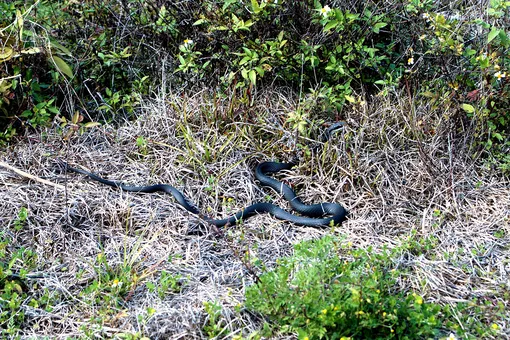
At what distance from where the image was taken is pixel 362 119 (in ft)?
16.9

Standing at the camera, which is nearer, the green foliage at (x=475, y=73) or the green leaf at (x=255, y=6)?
the green foliage at (x=475, y=73)

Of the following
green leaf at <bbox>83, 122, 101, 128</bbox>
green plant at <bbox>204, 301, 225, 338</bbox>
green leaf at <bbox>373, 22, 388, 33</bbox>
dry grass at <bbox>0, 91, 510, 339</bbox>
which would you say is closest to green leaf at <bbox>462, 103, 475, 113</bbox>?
dry grass at <bbox>0, 91, 510, 339</bbox>

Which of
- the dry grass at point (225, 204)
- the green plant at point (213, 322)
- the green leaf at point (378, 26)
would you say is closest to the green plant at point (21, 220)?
the dry grass at point (225, 204)

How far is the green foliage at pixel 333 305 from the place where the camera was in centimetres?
326

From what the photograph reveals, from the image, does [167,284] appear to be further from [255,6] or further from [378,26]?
[378,26]

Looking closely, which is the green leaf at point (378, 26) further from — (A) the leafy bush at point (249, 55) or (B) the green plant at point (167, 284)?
(B) the green plant at point (167, 284)

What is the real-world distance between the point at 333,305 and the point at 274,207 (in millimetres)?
1603

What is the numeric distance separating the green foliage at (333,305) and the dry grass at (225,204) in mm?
303

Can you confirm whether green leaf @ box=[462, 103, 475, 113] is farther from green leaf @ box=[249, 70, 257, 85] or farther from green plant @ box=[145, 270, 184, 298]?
green plant @ box=[145, 270, 184, 298]

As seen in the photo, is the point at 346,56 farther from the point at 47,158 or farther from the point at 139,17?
the point at 47,158

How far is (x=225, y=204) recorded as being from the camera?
4754 millimetres

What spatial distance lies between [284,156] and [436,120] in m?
1.41

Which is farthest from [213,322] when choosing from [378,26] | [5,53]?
Answer: [5,53]

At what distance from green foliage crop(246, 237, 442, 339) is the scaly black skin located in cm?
96
